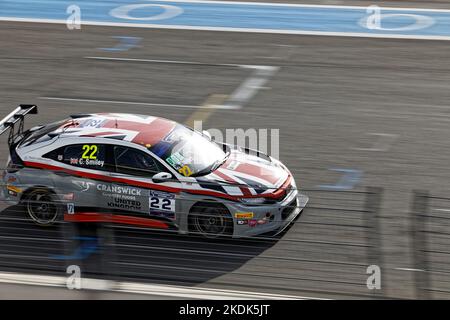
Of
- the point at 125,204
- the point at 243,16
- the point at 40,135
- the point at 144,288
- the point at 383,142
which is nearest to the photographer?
the point at 144,288

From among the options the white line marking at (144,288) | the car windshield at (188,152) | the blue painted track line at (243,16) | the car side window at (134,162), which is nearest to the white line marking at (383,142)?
the car windshield at (188,152)

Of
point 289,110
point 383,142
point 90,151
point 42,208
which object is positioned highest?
point 90,151

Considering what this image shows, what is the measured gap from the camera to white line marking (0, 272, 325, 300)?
23.8 feet

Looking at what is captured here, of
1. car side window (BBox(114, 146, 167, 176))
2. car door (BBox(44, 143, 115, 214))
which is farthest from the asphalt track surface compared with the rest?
car side window (BBox(114, 146, 167, 176))

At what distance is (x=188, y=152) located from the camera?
460 inches

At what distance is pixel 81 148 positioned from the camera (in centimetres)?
1153

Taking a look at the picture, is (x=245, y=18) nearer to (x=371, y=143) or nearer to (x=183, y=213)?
(x=371, y=143)

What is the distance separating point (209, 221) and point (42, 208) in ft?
6.47

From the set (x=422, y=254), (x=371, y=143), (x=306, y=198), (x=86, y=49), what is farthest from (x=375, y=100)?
(x=422, y=254)

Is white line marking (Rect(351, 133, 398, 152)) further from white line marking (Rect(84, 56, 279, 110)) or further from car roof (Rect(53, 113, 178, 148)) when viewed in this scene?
car roof (Rect(53, 113, 178, 148))

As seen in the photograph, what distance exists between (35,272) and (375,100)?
Answer: 10014 mm

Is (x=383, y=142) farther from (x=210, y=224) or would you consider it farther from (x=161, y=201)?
(x=210, y=224)

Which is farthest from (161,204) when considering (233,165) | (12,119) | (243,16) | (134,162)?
(243,16)

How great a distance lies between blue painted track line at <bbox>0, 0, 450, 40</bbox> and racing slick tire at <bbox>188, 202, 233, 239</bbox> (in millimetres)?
11005
